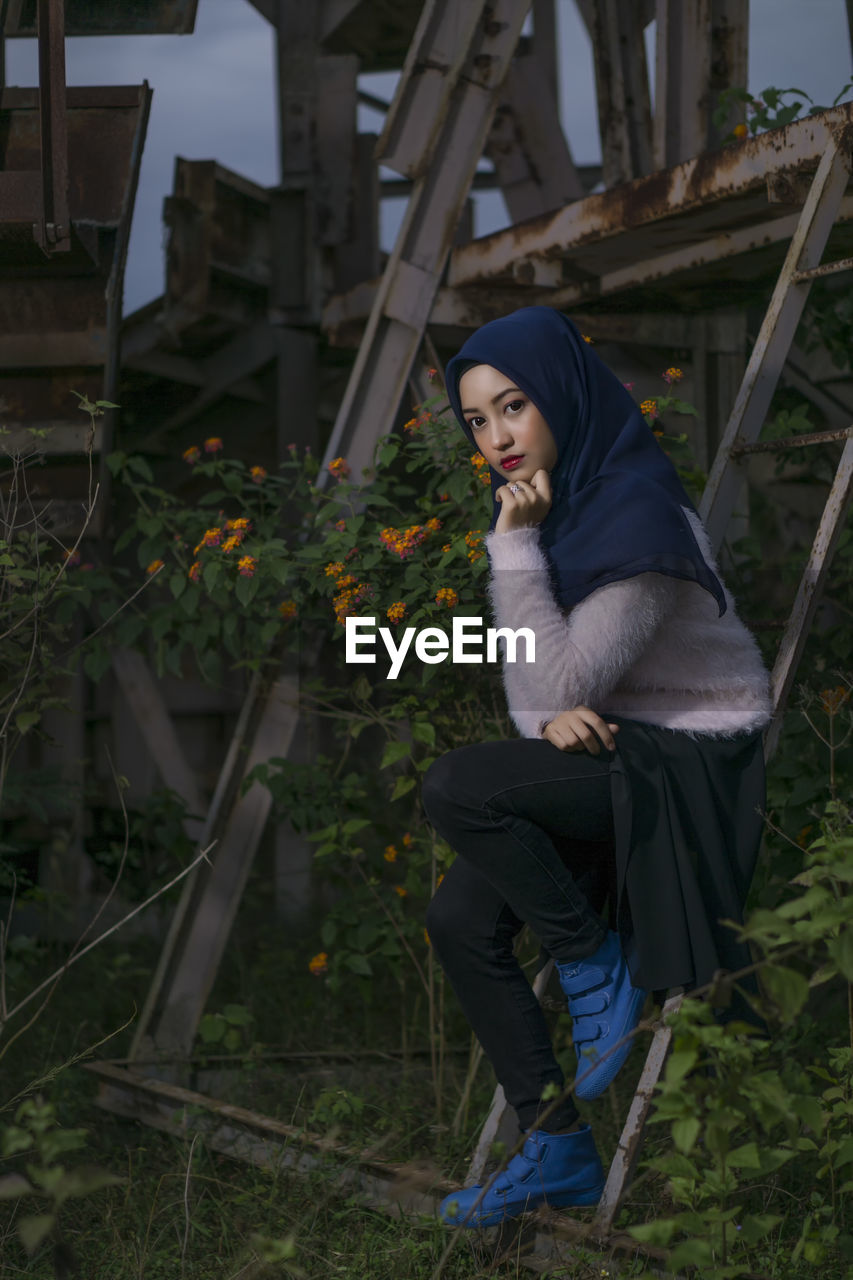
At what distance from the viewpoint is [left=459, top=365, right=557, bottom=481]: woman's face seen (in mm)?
2693

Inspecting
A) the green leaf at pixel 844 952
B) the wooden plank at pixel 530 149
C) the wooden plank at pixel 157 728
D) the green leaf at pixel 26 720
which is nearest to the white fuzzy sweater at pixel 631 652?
the green leaf at pixel 844 952

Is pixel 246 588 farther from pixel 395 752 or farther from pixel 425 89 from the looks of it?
pixel 425 89

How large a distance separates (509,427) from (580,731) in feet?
2.20

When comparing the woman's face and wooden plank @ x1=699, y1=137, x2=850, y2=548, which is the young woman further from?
wooden plank @ x1=699, y1=137, x2=850, y2=548

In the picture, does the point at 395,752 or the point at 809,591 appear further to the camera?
the point at 395,752

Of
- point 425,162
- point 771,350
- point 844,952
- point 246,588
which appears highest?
point 425,162

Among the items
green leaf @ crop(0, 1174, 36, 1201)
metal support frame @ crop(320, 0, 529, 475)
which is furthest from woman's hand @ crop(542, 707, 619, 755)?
metal support frame @ crop(320, 0, 529, 475)

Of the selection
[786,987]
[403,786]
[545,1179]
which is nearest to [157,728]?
[403,786]

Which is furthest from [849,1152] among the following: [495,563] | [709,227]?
[709,227]

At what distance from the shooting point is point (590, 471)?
2639 millimetres

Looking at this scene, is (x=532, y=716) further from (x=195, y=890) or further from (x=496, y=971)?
(x=195, y=890)

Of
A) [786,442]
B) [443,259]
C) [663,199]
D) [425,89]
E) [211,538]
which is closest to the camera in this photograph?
[786,442]

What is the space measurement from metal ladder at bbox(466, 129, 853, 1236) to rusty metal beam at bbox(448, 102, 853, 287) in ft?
0.48

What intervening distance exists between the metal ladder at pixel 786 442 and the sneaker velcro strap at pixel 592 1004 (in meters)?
0.50
